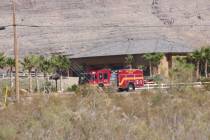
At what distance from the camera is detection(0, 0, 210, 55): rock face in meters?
117

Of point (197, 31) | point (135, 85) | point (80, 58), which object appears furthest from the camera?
point (197, 31)

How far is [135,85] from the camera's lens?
51844mm

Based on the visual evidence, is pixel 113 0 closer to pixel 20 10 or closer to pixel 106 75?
pixel 20 10

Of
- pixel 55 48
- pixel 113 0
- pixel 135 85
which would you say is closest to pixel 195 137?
pixel 135 85

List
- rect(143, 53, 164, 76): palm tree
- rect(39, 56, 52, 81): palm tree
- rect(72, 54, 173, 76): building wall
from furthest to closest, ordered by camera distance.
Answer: rect(72, 54, 173, 76): building wall
rect(143, 53, 164, 76): palm tree
rect(39, 56, 52, 81): palm tree

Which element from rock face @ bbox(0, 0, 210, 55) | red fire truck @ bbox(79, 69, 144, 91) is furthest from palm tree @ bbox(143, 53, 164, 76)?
red fire truck @ bbox(79, 69, 144, 91)

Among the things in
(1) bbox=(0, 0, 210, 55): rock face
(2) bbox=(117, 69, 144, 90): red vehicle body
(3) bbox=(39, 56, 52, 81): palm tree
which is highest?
(1) bbox=(0, 0, 210, 55): rock face

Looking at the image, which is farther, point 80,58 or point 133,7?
point 133,7

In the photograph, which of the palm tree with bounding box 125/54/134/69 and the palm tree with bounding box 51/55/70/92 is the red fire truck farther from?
the palm tree with bounding box 125/54/134/69

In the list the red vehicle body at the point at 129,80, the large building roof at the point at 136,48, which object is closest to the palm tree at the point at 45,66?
the large building roof at the point at 136,48

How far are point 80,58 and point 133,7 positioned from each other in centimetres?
3494

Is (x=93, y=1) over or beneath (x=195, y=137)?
over

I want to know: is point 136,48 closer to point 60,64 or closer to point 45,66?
point 60,64

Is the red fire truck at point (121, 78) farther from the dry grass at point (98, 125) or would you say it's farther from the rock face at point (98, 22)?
the rock face at point (98, 22)
